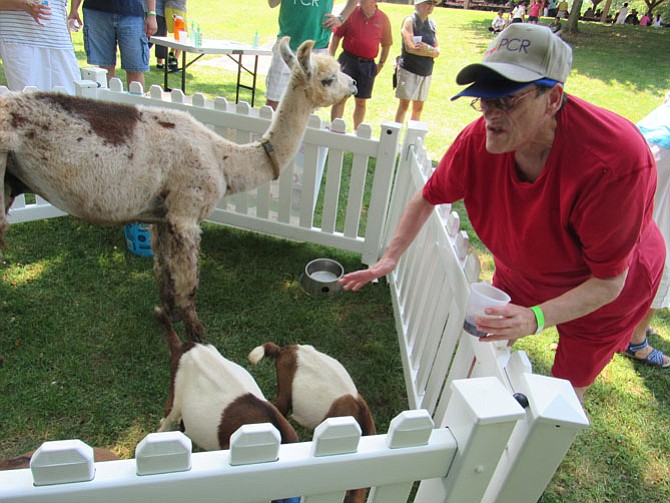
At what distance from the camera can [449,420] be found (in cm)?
134

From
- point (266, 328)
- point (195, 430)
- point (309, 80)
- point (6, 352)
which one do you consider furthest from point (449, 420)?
point (6, 352)

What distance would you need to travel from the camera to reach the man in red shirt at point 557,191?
1600 millimetres

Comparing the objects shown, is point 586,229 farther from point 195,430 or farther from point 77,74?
point 77,74

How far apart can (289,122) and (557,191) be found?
2.35 meters

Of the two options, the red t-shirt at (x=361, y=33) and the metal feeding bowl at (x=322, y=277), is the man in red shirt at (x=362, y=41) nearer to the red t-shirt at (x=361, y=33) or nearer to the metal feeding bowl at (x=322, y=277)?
the red t-shirt at (x=361, y=33)

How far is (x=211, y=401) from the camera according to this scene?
2.50 metres

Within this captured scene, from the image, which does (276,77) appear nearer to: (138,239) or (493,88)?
(138,239)

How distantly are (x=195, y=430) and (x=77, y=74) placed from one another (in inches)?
156

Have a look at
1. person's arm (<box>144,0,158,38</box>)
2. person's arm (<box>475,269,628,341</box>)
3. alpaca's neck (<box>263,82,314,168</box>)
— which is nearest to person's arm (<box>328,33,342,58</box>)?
person's arm (<box>144,0,158,38</box>)

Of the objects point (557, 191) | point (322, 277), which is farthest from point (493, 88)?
point (322, 277)

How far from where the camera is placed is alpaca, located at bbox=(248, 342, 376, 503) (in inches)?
101

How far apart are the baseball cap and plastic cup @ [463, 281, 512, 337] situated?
2.26ft

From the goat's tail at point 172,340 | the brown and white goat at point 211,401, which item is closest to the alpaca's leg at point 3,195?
the goat's tail at point 172,340

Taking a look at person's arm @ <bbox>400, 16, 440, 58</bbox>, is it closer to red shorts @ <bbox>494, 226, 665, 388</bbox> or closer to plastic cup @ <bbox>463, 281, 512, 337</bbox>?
red shorts @ <bbox>494, 226, 665, 388</bbox>
